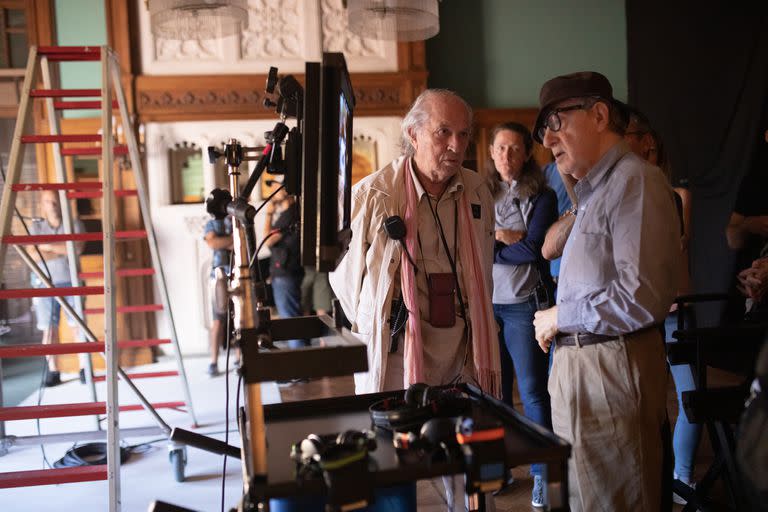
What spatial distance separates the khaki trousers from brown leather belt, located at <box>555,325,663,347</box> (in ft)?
0.03

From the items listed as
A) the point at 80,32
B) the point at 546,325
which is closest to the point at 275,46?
the point at 80,32

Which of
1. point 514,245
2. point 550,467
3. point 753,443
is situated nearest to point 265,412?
point 550,467

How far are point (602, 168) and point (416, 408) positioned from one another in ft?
2.61

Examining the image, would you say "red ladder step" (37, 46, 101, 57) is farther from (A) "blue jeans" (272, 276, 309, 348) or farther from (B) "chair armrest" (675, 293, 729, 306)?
(B) "chair armrest" (675, 293, 729, 306)

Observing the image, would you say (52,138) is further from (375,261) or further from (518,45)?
(518,45)

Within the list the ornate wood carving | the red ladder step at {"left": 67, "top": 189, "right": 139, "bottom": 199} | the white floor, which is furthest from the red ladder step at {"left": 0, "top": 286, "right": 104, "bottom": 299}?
the ornate wood carving

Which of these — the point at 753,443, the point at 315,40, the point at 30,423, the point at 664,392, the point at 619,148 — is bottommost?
the point at 30,423

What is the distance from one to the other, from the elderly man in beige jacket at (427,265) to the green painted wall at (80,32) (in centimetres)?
559

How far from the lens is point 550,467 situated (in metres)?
1.09

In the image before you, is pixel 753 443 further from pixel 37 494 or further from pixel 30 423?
pixel 30 423

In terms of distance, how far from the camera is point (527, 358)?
266cm

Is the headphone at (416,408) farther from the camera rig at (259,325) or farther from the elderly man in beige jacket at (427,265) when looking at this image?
the elderly man in beige jacket at (427,265)

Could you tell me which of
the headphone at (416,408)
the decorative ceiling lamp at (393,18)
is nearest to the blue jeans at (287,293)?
the decorative ceiling lamp at (393,18)

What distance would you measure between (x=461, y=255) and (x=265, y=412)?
37.2 inches
